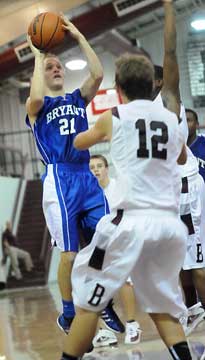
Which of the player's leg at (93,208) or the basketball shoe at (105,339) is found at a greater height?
the player's leg at (93,208)

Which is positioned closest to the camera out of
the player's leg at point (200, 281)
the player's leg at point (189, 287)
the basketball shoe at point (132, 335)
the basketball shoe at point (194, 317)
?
the basketball shoe at point (132, 335)

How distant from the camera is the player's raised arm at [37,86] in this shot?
412 cm

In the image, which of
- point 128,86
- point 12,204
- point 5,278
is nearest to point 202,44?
point 12,204

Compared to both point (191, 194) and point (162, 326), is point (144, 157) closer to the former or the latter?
point (162, 326)

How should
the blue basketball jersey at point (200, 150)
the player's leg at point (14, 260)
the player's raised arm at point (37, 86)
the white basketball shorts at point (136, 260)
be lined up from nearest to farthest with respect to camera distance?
the white basketball shorts at point (136, 260) → the player's raised arm at point (37, 86) → the blue basketball jersey at point (200, 150) → the player's leg at point (14, 260)

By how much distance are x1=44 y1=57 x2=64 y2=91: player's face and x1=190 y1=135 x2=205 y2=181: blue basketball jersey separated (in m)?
1.30

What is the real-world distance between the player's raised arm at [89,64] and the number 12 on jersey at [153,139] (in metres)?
1.31

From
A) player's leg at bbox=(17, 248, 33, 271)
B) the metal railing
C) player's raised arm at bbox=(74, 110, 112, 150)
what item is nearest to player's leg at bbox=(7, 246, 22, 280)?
player's leg at bbox=(17, 248, 33, 271)

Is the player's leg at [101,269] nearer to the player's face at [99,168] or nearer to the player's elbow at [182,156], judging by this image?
the player's elbow at [182,156]

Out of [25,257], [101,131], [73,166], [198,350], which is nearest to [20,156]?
[25,257]

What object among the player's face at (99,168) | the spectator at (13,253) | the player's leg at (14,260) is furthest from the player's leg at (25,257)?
the player's face at (99,168)

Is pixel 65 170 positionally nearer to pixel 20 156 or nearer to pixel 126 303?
pixel 126 303

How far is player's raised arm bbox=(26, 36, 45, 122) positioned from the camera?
412 centimetres

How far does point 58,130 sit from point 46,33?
63 cm
